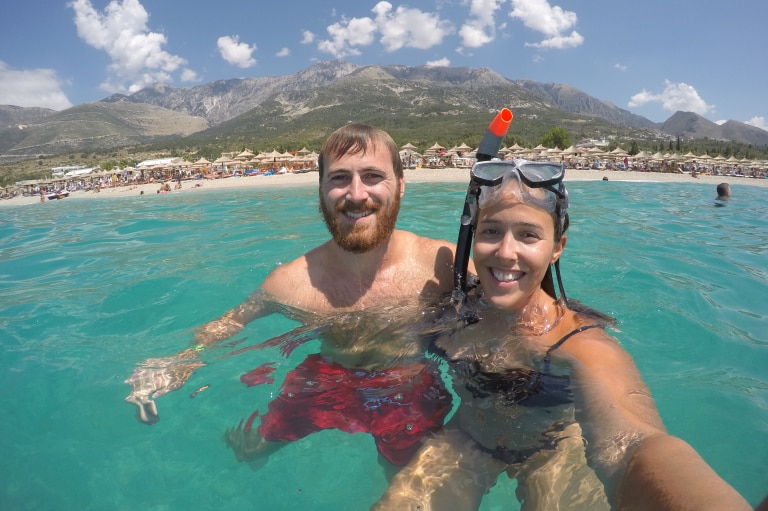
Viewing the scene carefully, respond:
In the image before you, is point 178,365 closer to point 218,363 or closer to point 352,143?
point 218,363

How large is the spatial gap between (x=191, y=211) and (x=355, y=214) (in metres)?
15.5

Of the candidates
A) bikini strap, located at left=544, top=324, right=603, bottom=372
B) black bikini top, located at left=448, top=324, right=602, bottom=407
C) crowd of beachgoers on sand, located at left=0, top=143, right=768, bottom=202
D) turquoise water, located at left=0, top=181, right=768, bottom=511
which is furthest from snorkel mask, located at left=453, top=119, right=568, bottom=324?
crowd of beachgoers on sand, located at left=0, top=143, right=768, bottom=202

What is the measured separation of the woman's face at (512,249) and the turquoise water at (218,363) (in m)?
1.23

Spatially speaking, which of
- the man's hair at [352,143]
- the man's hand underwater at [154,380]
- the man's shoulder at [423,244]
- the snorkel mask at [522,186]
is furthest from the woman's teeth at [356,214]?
the man's hand underwater at [154,380]

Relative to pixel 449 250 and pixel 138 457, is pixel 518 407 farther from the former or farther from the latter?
pixel 138 457

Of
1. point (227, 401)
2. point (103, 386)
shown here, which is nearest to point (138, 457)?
point (227, 401)

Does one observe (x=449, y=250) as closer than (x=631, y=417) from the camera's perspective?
No

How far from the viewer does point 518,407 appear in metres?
2.27

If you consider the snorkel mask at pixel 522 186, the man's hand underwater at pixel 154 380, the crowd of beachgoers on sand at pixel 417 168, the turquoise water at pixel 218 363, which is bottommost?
the turquoise water at pixel 218 363

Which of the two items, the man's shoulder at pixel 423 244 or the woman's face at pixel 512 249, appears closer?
the woman's face at pixel 512 249

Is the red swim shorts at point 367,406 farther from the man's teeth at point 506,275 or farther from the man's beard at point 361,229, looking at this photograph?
the man's teeth at point 506,275

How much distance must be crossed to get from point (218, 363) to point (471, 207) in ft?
8.11

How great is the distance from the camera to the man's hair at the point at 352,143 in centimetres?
281

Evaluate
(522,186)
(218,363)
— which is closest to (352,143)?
(522,186)
